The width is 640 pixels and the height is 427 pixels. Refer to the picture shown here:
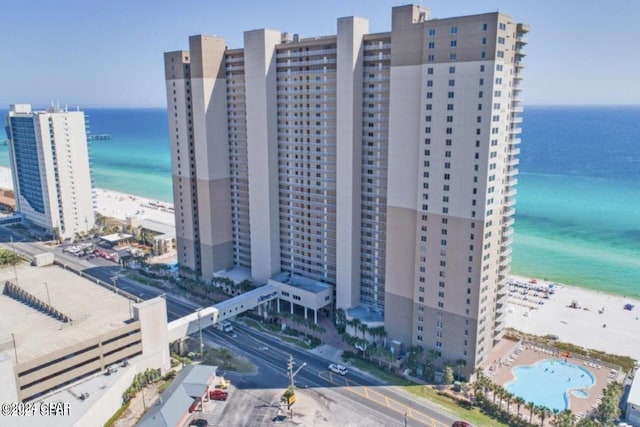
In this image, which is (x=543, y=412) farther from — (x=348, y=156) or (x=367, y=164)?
(x=348, y=156)

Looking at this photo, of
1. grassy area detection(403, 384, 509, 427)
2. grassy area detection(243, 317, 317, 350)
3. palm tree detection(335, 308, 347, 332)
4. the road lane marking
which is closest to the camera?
grassy area detection(403, 384, 509, 427)

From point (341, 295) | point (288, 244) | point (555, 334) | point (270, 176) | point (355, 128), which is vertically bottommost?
point (555, 334)

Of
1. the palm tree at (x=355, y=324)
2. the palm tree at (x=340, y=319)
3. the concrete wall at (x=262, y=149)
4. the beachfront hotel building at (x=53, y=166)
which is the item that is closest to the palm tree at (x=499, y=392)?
the palm tree at (x=355, y=324)

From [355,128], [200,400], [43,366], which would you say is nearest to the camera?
[43,366]

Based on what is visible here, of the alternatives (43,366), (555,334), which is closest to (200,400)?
(43,366)

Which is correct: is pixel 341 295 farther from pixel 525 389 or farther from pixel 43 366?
pixel 43 366

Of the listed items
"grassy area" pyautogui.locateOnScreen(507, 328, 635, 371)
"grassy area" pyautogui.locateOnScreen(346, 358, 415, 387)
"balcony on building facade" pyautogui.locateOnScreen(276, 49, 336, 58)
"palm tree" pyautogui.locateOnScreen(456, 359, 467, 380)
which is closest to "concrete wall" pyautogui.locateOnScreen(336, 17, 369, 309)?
"balcony on building facade" pyautogui.locateOnScreen(276, 49, 336, 58)

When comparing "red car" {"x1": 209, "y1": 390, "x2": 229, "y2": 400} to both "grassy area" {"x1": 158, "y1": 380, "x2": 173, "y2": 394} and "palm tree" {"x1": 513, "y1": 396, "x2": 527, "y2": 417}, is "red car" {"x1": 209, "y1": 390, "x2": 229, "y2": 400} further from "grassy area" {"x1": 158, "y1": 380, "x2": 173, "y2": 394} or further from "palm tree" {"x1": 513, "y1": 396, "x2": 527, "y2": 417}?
"palm tree" {"x1": 513, "y1": 396, "x2": 527, "y2": 417}
